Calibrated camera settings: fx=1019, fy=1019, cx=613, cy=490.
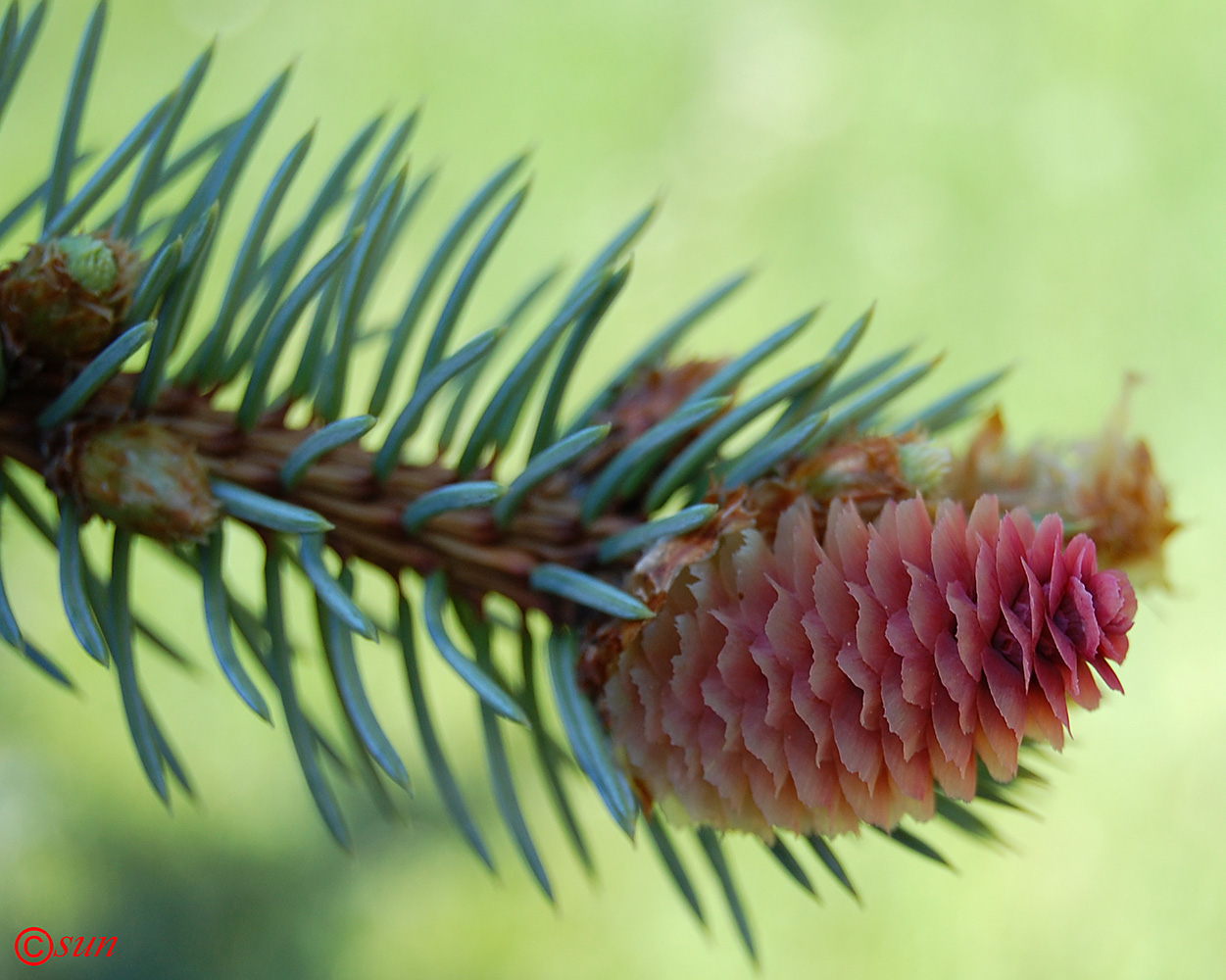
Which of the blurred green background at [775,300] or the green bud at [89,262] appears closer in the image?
the green bud at [89,262]

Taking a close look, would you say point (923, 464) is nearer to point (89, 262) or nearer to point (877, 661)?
point (877, 661)

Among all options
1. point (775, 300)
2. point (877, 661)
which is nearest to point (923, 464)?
point (877, 661)

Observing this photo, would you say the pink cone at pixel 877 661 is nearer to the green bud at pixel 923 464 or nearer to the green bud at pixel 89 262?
the green bud at pixel 923 464

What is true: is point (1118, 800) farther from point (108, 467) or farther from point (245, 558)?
point (108, 467)

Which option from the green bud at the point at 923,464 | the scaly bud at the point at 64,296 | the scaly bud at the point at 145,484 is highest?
the green bud at the point at 923,464

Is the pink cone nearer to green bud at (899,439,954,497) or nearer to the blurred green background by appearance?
green bud at (899,439,954,497)

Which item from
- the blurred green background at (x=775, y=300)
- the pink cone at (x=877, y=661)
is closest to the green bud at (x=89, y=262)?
the pink cone at (x=877, y=661)

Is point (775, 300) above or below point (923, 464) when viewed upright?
above

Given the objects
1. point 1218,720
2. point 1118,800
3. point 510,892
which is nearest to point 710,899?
point 510,892
